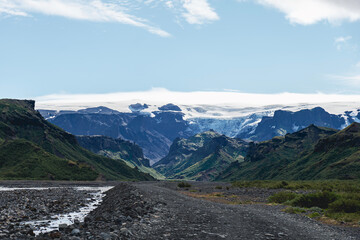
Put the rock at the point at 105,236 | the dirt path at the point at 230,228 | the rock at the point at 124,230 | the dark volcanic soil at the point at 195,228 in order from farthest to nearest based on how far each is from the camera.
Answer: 1. the dirt path at the point at 230,228
2. the dark volcanic soil at the point at 195,228
3. the rock at the point at 124,230
4. the rock at the point at 105,236

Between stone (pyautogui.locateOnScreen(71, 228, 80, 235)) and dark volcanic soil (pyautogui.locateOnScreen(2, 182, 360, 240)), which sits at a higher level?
stone (pyautogui.locateOnScreen(71, 228, 80, 235))

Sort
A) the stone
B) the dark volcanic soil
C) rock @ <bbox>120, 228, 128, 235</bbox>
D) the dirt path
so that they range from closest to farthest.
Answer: rock @ <bbox>120, 228, 128, 235</bbox> < the dark volcanic soil < the stone < the dirt path

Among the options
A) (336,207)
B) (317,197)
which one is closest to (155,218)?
(336,207)

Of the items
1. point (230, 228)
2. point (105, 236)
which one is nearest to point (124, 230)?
point (105, 236)

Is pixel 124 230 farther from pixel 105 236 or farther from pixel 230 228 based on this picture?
pixel 230 228

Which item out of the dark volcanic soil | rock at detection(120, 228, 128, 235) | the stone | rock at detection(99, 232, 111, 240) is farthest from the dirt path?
the stone

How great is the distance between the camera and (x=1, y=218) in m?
35.0

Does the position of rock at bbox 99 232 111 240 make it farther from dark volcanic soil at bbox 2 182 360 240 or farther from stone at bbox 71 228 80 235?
stone at bbox 71 228 80 235

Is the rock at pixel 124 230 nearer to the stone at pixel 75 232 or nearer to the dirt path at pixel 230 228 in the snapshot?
the dirt path at pixel 230 228

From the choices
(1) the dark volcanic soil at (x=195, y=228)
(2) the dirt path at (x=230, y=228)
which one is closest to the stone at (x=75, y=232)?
(1) the dark volcanic soil at (x=195, y=228)

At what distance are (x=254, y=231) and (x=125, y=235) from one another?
8.86 metres

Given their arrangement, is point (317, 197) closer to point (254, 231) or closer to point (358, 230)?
point (358, 230)

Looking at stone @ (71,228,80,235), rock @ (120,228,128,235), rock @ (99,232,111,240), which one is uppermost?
rock @ (99,232,111,240)

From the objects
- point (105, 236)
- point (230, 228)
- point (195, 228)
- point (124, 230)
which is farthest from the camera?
point (230, 228)
